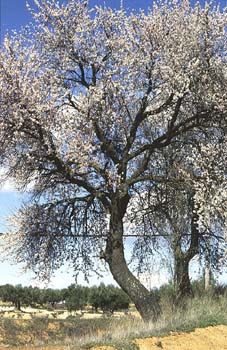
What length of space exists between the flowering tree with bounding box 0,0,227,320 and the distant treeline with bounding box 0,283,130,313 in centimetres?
3469

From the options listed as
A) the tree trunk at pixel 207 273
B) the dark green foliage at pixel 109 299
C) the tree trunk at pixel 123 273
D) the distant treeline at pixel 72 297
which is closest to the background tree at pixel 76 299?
the distant treeline at pixel 72 297

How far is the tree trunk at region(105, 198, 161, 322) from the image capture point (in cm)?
1908

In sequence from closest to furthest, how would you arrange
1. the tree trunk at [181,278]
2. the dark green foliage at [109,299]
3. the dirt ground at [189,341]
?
1. the dirt ground at [189,341]
2. the tree trunk at [181,278]
3. the dark green foliage at [109,299]

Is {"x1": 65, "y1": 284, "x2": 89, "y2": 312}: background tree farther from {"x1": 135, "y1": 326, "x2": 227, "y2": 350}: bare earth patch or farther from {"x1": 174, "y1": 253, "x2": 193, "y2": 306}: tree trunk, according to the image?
{"x1": 135, "y1": 326, "x2": 227, "y2": 350}: bare earth patch

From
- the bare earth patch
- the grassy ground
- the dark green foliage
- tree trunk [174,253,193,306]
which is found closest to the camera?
the bare earth patch

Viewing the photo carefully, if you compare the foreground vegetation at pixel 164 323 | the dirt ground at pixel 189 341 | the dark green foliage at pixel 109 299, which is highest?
the dark green foliage at pixel 109 299

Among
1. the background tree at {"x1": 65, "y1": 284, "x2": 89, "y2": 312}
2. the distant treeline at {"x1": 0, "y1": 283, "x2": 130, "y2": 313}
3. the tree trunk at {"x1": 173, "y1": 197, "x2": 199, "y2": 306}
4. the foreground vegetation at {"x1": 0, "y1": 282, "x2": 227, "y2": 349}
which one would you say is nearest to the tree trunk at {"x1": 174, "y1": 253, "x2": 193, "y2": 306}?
the tree trunk at {"x1": 173, "y1": 197, "x2": 199, "y2": 306}

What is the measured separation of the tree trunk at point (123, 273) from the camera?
62.6ft

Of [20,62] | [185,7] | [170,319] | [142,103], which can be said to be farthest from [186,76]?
[170,319]

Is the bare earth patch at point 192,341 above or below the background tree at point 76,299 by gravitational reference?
below

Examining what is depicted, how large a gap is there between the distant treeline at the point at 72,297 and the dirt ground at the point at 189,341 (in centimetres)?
4100

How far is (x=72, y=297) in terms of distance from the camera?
63719 mm

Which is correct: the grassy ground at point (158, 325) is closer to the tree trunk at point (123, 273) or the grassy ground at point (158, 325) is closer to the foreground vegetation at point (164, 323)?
the foreground vegetation at point (164, 323)

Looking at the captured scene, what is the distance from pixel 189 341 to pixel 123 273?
5.45 meters
